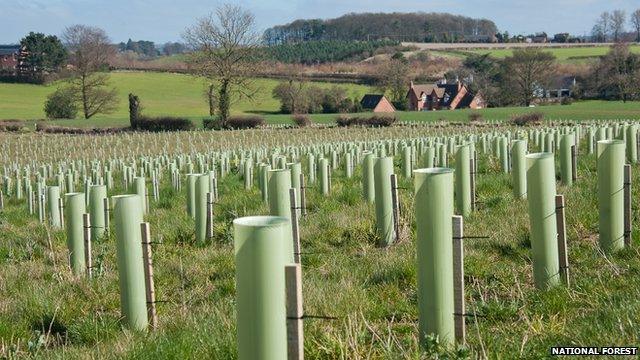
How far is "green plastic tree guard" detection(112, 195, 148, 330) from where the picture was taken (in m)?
5.75

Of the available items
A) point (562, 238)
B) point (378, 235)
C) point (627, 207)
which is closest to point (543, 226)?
point (562, 238)

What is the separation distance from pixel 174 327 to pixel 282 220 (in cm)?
228

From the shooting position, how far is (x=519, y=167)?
9805 millimetres

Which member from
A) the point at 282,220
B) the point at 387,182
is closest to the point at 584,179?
the point at 387,182

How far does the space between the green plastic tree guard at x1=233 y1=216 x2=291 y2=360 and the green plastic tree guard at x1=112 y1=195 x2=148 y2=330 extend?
2409 mm

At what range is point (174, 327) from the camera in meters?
5.51

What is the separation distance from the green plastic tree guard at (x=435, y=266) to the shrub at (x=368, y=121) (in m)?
46.7

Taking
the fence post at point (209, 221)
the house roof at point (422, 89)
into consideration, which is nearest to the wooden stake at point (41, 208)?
the fence post at point (209, 221)

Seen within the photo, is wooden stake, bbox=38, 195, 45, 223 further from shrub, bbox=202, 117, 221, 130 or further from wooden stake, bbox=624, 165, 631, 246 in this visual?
shrub, bbox=202, 117, 221, 130

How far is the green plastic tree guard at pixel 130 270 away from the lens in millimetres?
5746

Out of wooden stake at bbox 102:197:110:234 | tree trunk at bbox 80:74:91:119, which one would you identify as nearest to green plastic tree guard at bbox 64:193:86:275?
wooden stake at bbox 102:197:110:234

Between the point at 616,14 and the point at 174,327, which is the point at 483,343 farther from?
the point at 616,14

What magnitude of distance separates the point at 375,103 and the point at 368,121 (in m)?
31.2

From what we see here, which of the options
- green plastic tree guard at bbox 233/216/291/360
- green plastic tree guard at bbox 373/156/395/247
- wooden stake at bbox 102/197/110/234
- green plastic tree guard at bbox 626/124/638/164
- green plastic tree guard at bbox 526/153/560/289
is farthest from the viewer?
green plastic tree guard at bbox 626/124/638/164
